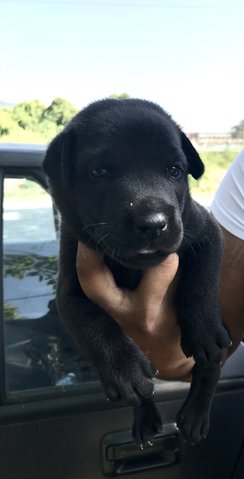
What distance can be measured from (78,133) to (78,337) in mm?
580

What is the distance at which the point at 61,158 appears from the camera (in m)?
1.97

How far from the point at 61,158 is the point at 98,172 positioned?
0.19m

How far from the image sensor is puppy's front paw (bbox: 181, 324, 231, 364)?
185 centimetres

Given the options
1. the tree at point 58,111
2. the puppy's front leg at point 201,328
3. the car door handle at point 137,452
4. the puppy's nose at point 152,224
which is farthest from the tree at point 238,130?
the puppy's nose at point 152,224

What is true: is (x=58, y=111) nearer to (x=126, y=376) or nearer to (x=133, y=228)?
(x=133, y=228)

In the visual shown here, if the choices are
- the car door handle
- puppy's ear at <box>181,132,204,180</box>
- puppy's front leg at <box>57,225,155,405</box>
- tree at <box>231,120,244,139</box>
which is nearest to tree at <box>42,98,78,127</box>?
puppy's ear at <box>181,132,204,180</box>

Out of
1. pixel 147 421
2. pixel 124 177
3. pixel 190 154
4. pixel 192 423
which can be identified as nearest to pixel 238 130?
pixel 190 154

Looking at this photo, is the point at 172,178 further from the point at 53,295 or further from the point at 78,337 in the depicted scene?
the point at 53,295

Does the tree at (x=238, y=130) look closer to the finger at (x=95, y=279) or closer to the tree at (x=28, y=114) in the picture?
the tree at (x=28, y=114)

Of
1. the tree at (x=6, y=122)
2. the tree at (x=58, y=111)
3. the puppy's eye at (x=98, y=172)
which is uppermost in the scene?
the puppy's eye at (x=98, y=172)

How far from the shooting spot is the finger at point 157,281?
1.89 meters

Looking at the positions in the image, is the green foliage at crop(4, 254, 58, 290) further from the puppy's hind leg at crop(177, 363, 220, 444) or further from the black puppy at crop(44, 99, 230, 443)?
the puppy's hind leg at crop(177, 363, 220, 444)

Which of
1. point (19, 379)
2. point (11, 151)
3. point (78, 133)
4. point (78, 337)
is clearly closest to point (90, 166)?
point (78, 133)

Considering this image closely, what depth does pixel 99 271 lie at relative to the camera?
6.26ft
